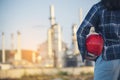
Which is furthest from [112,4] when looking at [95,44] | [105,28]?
[95,44]

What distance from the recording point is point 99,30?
231cm

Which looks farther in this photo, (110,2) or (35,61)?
(35,61)

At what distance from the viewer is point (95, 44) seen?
87.5 inches

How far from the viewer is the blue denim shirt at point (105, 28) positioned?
2.20 metres

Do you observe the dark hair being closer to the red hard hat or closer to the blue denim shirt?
the blue denim shirt

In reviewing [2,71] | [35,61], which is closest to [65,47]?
[2,71]

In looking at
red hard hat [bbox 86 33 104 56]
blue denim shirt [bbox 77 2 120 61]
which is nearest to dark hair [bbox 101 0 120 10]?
blue denim shirt [bbox 77 2 120 61]

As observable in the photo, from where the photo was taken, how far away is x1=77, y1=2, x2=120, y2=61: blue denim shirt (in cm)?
220

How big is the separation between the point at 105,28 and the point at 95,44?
0.12 m

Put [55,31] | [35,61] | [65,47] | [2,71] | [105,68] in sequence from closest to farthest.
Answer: [105,68]
[2,71]
[55,31]
[65,47]
[35,61]

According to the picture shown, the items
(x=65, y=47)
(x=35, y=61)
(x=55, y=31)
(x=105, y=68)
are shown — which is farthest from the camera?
(x=35, y=61)

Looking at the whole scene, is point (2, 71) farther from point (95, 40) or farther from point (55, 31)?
point (95, 40)

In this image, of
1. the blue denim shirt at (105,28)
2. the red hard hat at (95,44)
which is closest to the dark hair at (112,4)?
the blue denim shirt at (105,28)

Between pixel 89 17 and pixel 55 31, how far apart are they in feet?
143
